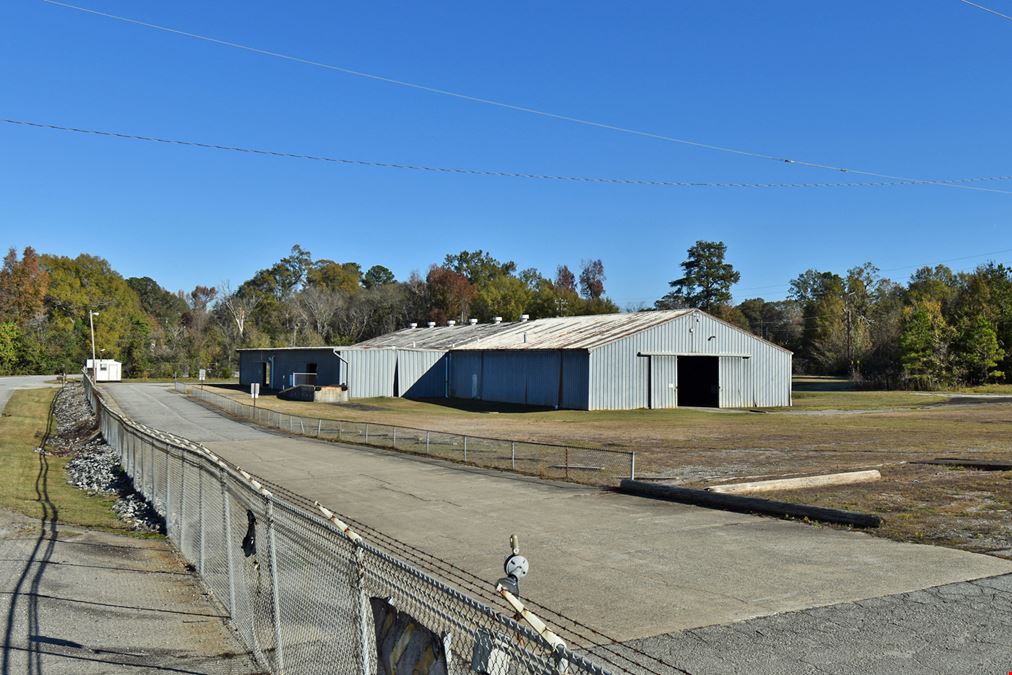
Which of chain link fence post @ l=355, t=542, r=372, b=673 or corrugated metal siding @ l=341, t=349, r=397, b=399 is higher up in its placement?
corrugated metal siding @ l=341, t=349, r=397, b=399

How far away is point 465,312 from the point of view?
12725 centimetres

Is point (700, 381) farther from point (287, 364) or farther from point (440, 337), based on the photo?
point (287, 364)

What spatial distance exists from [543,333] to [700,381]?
12016 millimetres

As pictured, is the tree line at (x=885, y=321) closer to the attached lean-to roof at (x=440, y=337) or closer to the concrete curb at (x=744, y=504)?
the attached lean-to roof at (x=440, y=337)

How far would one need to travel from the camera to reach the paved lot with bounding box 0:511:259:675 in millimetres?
7781

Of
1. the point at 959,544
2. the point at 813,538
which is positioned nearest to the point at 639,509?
the point at 813,538

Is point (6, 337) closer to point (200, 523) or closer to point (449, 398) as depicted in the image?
point (449, 398)

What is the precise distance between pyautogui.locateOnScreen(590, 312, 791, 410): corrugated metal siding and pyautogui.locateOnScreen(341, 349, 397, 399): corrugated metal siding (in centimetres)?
2054

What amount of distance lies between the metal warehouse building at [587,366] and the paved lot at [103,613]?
3760 cm

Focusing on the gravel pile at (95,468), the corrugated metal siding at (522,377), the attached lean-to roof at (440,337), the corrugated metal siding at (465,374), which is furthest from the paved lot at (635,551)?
the attached lean-to roof at (440,337)

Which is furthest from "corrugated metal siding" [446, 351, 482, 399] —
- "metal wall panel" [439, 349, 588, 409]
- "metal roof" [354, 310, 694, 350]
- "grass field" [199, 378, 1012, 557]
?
"grass field" [199, 378, 1012, 557]

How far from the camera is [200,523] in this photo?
36.4 feet

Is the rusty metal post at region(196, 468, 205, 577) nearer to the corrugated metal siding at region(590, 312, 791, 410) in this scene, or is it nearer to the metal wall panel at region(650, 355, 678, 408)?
the corrugated metal siding at region(590, 312, 791, 410)

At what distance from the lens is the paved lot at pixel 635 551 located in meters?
9.32
